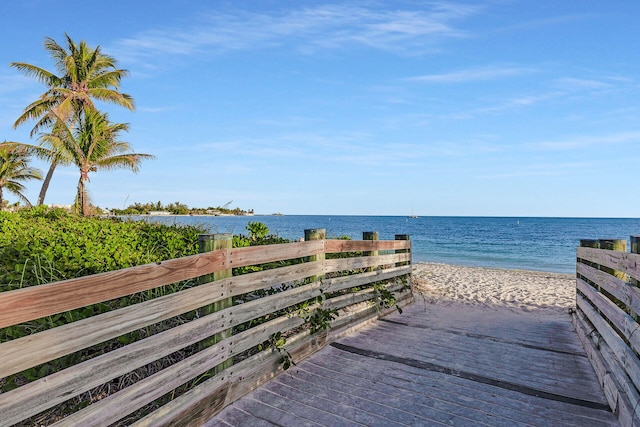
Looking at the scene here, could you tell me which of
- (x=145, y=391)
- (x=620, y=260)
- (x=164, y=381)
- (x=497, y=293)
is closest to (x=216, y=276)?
A: (x=164, y=381)

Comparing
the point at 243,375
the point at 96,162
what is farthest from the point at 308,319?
the point at 96,162

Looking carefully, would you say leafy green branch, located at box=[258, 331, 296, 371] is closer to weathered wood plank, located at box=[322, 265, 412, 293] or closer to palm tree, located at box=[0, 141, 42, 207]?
weathered wood plank, located at box=[322, 265, 412, 293]

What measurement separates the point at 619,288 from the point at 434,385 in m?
1.84

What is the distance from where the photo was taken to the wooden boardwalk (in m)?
2.89

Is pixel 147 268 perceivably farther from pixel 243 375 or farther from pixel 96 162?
pixel 96 162

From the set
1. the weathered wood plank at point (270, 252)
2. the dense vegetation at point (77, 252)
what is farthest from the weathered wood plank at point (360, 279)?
the dense vegetation at point (77, 252)

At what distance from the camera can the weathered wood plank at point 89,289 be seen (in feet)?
5.43

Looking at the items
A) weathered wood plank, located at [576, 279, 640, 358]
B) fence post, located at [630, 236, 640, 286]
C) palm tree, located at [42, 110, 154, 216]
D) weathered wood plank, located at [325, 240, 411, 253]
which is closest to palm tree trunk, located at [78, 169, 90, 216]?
palm tree, located at [42, 110, 154, 216]

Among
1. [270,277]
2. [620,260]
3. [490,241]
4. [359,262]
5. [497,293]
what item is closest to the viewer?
[620,260]

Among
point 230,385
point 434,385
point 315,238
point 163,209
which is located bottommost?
point 434,385

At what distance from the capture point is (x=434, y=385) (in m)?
3.45

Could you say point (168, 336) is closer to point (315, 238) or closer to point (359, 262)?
point (315, 238)

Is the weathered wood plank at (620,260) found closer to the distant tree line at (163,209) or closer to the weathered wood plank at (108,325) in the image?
the weathered wood plank at (108,325)

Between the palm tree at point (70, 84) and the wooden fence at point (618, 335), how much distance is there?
2345 cm
